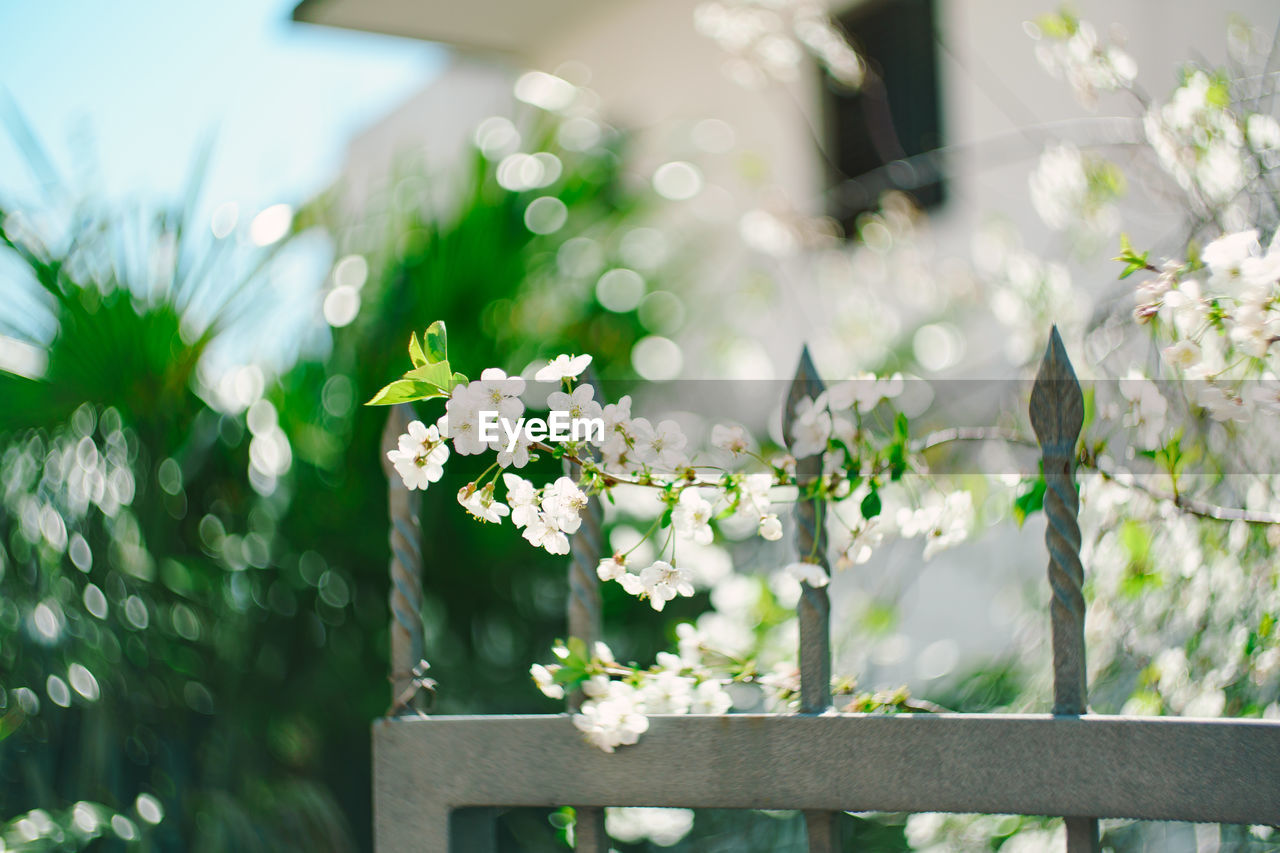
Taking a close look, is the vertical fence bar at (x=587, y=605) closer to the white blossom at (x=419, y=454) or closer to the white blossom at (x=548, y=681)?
the white blossom at (x=548, y=681)

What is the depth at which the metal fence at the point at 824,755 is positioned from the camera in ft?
2.38

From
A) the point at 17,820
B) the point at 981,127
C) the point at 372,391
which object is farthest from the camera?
the point at 981,127

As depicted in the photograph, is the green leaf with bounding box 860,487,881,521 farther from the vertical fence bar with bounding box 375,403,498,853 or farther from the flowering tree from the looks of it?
the vertical fence bar with bounding box 375,403,498,853

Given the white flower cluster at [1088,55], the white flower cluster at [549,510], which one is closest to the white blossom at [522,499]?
the white flower cluster at [549,510]

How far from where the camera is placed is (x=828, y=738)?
81cm

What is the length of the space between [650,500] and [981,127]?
1.95 m

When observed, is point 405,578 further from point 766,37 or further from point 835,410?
point 766,37

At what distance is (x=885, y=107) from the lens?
3.14 m

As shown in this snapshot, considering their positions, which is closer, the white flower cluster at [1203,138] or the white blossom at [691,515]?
the white blossom at [691,515]

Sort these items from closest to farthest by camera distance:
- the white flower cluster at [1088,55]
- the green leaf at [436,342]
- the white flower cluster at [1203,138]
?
the green leaf at [436,342] → the white flower cluster at [1203,138] → the white flower cluster at [1088,55]

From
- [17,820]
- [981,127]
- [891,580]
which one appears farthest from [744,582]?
[981,127]

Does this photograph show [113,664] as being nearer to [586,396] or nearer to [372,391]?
[372,391]

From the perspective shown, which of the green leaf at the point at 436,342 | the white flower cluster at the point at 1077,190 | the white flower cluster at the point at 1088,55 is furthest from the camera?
the white flower cluster at the point at 1077,190

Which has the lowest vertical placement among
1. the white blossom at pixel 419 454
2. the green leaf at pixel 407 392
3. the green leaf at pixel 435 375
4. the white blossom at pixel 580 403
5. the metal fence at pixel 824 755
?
the metal fence at pixel 824 755
